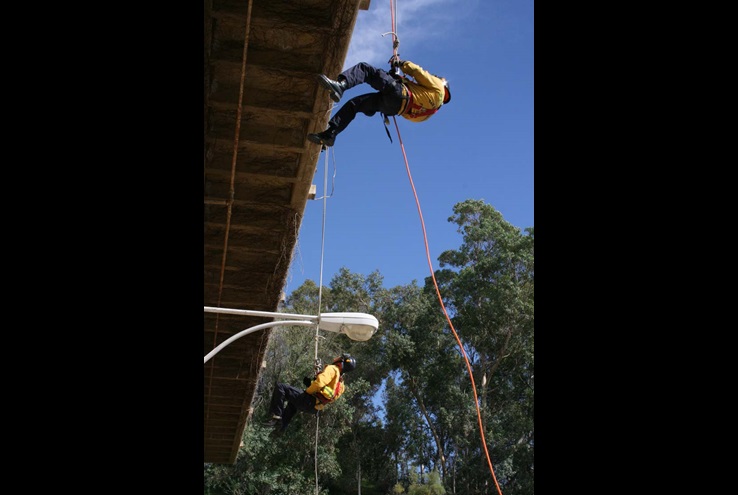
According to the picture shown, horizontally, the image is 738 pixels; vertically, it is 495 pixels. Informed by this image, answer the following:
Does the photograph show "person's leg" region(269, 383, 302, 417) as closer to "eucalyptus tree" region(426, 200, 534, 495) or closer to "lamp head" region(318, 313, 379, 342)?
"lamp head" region(318, 313, 379, 342)

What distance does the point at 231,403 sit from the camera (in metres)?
12.2

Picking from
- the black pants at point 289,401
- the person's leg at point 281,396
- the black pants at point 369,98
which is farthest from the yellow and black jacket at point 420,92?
the person's leg at point 281,396

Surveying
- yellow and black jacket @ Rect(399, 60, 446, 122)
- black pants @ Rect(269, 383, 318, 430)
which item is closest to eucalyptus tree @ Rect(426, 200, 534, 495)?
black pants @ Rect(269, 383, 318, 430)

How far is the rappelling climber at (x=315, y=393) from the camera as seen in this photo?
11.2m

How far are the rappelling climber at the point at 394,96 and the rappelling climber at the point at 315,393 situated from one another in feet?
15.7

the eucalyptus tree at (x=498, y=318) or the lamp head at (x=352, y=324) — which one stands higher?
the eucalyptus tree at (x=498, y=318)

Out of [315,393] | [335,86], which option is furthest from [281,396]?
[335,86]

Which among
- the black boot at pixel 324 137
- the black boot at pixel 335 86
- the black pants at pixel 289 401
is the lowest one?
the black pants at pixel 289 401

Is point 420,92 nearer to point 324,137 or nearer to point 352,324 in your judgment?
point 324,137

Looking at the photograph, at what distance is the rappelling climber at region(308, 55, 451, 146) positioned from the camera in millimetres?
6633

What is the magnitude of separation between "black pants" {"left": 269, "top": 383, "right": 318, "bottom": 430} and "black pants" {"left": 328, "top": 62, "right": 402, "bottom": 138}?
578 centimetres

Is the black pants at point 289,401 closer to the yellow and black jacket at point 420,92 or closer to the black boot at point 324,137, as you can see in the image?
the yellow and black jacket at point 420,92

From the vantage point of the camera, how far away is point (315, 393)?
11.2 meters
